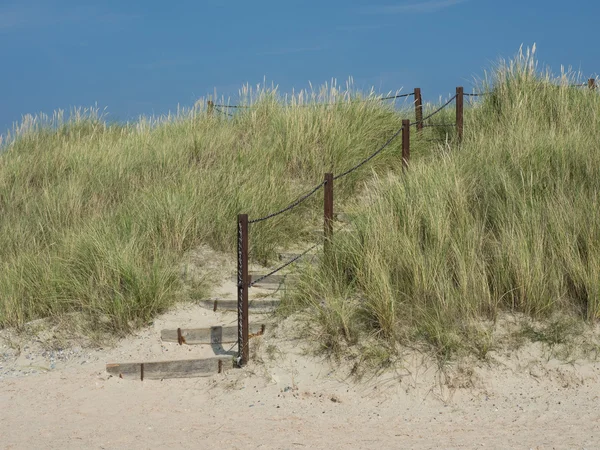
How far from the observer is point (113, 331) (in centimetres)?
801

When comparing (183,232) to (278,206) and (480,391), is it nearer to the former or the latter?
(278,206)

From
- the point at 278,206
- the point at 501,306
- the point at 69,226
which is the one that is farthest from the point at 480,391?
the point at 69,226

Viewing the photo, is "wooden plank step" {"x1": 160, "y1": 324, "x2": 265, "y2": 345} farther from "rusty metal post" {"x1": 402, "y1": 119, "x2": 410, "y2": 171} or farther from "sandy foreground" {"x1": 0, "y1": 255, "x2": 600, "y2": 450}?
"rusty metal post" {"x1": 402, "y1": 119, "x2": 410, "y2": 171}

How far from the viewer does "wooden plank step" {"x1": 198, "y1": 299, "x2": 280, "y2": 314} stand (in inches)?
315

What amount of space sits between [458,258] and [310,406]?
1.97m

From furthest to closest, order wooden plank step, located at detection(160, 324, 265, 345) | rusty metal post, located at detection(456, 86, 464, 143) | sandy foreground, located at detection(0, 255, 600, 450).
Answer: rusty metal post, located at detection(456, 86, 464, 143) < wooden plank step, located at detection(160, 324, 265, 345) < sandy foreground, located at detection(0, 255, 600, 450)

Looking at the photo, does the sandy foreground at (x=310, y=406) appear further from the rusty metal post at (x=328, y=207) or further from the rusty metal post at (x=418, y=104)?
the rusty metal post at (x=418, y=104)

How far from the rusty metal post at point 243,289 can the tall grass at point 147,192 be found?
1380 mm

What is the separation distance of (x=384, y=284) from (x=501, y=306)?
119 cm

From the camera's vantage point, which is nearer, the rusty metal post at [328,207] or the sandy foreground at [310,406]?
the sandy foreground at [310,406]

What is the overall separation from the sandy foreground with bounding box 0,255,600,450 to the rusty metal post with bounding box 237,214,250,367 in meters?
0.14

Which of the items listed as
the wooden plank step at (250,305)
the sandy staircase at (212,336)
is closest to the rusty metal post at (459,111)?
the sandy staircase at (212,336)

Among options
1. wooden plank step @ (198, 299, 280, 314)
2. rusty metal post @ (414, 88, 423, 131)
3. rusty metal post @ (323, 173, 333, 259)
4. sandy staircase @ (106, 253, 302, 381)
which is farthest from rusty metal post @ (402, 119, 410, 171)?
rusty metal post @ (414, 88, 423, 131)

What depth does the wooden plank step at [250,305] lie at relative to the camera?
8.01 meters
